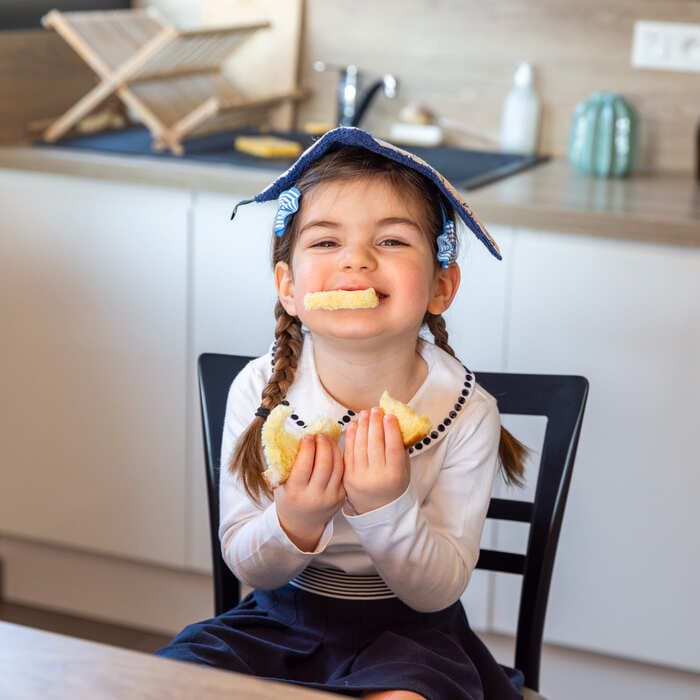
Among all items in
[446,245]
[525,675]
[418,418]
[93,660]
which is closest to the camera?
[93,660]

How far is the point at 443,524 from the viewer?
114 centimetres

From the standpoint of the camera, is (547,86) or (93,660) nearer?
(93,660)

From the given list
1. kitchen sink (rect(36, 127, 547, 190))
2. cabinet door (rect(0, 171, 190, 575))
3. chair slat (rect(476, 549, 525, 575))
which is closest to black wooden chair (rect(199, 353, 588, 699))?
chair slat (rect(476, 549, 525, 575))

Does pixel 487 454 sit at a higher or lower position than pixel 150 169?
lower

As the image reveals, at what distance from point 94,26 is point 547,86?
914 mm

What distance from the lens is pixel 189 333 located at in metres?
2.03

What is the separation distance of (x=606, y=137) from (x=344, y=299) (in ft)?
4.14

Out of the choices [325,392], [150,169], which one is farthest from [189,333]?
[325,392]

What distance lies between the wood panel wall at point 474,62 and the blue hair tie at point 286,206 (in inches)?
48.4

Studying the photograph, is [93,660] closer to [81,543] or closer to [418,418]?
[418,418]

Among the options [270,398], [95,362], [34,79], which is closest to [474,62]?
[34,79]

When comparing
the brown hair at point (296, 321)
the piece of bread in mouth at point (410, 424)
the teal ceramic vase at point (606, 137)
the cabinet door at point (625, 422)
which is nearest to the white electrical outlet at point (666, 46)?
the teal ceramic vase at point (606, 137)

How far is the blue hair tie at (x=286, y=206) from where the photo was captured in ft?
3.70

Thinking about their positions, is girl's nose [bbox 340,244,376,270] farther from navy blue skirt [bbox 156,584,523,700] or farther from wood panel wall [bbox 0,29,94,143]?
wood panel wall [bbox 0,29,94,143]
